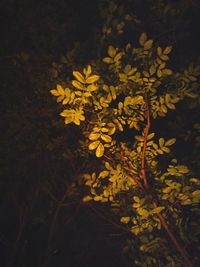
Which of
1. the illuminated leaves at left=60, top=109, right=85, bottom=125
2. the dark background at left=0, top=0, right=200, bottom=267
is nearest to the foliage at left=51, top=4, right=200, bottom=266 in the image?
the illuminated leaves at left=60, top=109, right=85, bottom=125

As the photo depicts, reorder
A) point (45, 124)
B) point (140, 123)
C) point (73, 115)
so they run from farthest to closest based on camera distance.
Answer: point (45, 124)
point (140, 123)
point (73, 115)

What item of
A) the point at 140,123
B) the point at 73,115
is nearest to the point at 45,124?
the point at 140,123

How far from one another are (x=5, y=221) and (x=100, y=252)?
1776mm

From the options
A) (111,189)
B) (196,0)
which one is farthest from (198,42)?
(111,189)

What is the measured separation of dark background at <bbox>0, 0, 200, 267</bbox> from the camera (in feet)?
11.2

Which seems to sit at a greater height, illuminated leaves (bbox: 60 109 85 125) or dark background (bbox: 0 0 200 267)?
dark background (bbox: 0 0 200 267)

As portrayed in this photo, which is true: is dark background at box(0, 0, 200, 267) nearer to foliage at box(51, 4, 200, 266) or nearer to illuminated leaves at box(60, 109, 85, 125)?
foliage at box(51, 4, 200, 266)

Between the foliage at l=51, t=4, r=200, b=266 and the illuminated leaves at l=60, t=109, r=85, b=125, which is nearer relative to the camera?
the illuminated leaves at l=60, t=109, r=85, b=125

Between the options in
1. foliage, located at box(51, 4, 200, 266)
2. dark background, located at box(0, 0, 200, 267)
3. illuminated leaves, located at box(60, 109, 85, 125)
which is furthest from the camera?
dark background, located at box(0, 0, 200, 267)

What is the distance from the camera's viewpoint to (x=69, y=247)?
5.33 metres

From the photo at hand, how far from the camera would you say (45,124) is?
3.57 m

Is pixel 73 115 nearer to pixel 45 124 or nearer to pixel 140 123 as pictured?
pixel 140 123

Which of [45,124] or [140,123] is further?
[45,124]

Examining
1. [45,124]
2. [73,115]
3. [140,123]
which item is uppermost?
[45,124]
